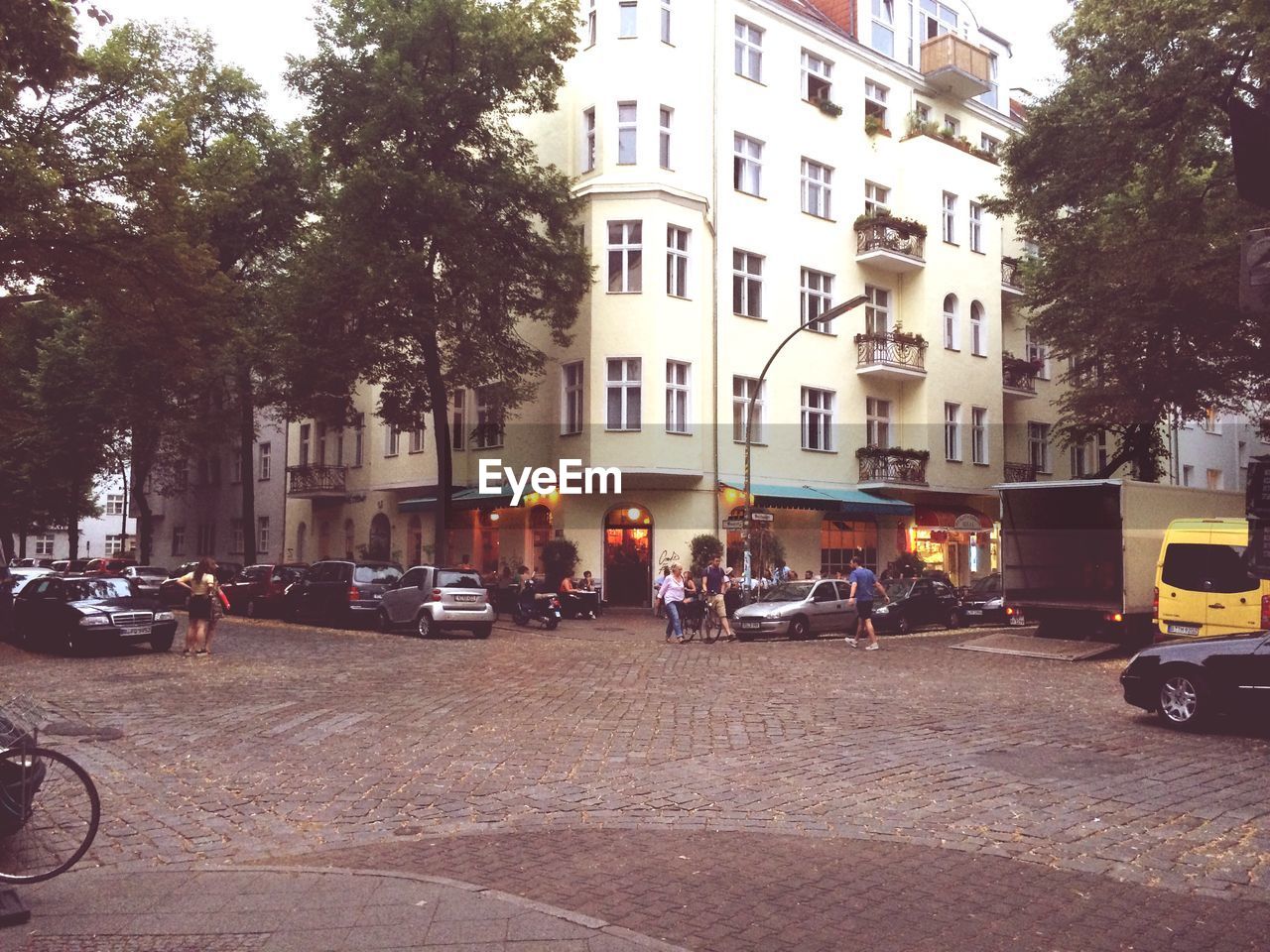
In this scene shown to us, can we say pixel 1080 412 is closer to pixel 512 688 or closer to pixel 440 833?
pixel 512 688

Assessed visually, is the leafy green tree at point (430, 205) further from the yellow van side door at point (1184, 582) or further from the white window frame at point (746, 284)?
the yellow van side door at point (1184, 582)

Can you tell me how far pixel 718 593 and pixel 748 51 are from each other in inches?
732

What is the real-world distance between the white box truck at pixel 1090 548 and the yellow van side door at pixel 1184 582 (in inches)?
67.7

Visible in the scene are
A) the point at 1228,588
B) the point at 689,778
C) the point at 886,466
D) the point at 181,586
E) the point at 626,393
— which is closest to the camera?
the point at 689,778

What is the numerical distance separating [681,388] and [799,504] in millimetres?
5049

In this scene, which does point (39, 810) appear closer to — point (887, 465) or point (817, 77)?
point (887, 465)

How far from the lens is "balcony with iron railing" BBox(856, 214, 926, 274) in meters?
36.4

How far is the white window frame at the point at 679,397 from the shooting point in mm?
31375

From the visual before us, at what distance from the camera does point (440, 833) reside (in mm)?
6844

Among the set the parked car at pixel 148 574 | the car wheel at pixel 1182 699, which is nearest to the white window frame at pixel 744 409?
the parked car at pixel 148 574

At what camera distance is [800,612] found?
24703 millimetres

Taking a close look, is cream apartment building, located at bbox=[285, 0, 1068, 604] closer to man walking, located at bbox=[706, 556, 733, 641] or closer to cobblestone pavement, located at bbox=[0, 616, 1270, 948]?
man walking, located at bbox=[706, 556, 733, 641]

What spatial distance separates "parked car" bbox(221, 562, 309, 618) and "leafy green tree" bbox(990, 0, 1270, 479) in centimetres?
2084

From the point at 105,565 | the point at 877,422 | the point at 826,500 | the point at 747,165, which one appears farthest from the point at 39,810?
the point at 105,565
